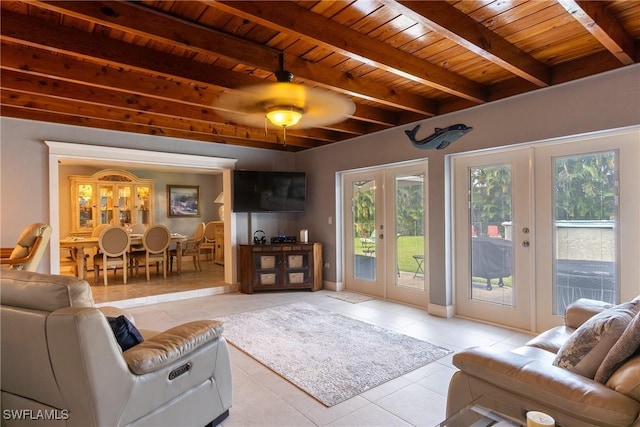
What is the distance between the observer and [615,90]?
2928mm

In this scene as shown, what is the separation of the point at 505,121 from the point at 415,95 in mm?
988

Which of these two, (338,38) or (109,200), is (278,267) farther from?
(109,200)

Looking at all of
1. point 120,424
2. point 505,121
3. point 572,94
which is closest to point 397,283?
point 505,121

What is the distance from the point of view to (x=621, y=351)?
142cm

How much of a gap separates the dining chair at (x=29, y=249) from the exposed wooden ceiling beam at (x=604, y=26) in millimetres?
4877

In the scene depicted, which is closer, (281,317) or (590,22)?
(590,22)

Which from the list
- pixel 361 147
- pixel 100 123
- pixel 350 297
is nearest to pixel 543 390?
pixel 350 297

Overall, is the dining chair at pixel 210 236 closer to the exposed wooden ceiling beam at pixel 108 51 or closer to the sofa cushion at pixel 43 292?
the exposed wooden ceiling beam at pixel 108 51

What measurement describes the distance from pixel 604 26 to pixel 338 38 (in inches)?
68.7

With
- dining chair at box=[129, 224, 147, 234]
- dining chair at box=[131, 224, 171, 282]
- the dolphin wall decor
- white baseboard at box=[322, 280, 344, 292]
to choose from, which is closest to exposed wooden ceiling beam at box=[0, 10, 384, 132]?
the dolphin wall decor

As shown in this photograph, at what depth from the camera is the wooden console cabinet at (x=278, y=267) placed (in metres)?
5.63

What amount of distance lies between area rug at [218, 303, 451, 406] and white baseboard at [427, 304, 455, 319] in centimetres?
92

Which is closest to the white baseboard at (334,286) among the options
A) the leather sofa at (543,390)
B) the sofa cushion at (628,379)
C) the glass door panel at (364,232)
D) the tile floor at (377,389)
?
the glass door panel at (364,232)

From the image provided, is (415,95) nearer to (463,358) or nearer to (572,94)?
(572,94)
